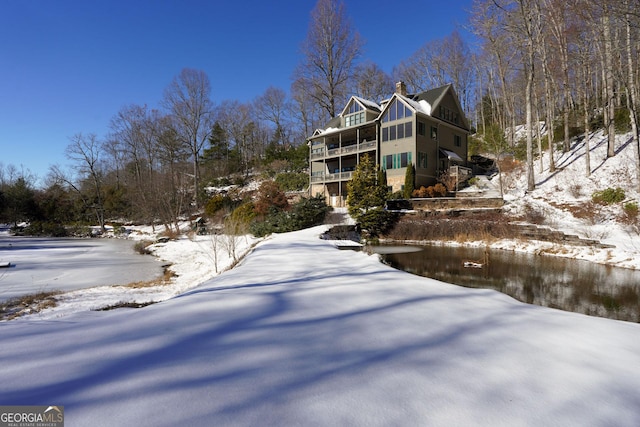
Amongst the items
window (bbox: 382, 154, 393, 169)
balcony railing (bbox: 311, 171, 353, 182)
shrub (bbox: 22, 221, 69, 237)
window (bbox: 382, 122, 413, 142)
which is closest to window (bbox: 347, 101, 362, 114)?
window (bbox: 382, 122, 413, 142)

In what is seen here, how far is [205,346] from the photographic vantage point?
248cm

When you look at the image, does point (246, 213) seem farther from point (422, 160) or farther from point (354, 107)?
point (422, 160)

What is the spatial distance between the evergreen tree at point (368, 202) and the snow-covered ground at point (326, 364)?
15.1m

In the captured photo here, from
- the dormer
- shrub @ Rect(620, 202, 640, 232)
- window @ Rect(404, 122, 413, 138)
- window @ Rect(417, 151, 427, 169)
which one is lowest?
shrub @ Rect(620, 202, 640, 232)

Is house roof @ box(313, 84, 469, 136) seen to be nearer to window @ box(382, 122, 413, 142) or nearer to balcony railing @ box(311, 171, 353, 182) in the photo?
window @ box(382, 122, 413, 142)

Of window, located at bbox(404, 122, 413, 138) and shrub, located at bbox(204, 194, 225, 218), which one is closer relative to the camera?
window, located at bbox(404, 122, 413, 138)

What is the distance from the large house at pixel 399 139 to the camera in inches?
952

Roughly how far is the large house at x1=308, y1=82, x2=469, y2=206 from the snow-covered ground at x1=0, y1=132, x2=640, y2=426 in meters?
21.4

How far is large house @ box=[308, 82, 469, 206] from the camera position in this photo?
24.2m

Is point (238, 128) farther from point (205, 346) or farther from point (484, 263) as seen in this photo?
point (205, 346)

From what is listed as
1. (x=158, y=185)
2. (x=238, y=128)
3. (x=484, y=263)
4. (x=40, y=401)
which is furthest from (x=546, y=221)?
(x=238, y=128)

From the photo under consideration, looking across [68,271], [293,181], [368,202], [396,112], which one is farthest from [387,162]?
[68,271]

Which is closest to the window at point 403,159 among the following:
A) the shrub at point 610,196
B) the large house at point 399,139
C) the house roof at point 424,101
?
the large house at point 399,139

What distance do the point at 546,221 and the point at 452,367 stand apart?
58.1ft
